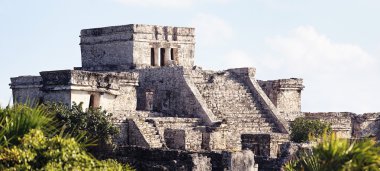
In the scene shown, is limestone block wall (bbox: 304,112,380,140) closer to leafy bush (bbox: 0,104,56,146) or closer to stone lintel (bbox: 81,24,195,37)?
stone lintel (bbox: 81,24,195,37)

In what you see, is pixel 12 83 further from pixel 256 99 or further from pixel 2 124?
pixel 2 124

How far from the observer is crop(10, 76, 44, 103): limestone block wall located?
27.5m

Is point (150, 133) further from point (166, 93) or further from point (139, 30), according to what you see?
point (139, 30)

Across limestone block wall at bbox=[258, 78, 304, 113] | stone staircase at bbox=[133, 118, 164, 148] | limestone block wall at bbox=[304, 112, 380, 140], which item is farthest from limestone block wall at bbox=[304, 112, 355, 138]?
stone staircase at bbox=[133, 118, 164, 148]

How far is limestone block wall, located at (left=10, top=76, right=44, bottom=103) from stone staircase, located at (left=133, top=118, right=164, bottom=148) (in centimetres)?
325

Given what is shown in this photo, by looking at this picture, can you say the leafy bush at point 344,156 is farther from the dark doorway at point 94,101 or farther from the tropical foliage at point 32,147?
the dark doorway at point 94,101

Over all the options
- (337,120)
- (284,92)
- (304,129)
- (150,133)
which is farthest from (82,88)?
(337,120)

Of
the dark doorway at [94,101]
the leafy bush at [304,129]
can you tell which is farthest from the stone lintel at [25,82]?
the leafy bush at [304,129]

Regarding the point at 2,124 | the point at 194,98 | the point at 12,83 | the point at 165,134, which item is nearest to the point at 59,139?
the point at 2,124

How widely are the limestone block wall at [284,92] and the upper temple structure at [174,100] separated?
0.03m

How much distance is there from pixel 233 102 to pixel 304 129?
8.52 feet

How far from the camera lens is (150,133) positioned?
2550cm

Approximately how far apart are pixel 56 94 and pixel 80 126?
8.10ft

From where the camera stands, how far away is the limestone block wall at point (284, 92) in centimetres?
3180
